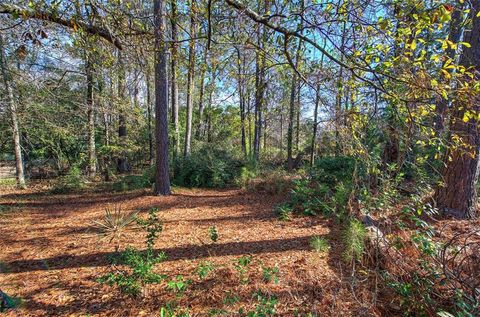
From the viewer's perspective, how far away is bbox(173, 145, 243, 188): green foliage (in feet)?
27.3

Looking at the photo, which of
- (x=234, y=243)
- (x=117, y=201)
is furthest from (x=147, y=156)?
(x=234, y=243)

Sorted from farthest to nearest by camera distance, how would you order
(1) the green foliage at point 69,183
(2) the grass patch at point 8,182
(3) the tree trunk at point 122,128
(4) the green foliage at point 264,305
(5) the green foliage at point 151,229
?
(2) the grass patch at point 8,182
(1) the green foliage at point 69,183
(3) the tree trunk at point 122,128
(5) the green foliage at point 151,229
(4) the green foliage at point 264,305

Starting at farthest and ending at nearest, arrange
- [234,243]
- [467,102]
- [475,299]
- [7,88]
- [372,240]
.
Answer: [7,88] → [234,243] → [372,240] → [475,299] → [467,102]

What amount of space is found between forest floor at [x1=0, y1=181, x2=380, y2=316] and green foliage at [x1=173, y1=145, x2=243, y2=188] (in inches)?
105

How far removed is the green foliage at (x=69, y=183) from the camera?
824cm

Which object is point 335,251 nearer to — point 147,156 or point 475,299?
point 475,299

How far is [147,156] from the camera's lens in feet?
50.1

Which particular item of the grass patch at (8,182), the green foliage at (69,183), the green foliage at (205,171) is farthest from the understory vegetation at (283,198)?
the grass patch at (8,182)

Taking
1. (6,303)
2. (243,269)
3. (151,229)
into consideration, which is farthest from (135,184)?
(243,269)

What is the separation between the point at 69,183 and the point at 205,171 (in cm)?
459

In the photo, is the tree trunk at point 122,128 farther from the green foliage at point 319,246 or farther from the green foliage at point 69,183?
the green foliage at point 319,246

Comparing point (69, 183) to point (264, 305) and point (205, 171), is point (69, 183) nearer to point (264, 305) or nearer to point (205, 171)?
point (205, 171)

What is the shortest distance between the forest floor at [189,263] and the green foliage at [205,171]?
8.79 feet

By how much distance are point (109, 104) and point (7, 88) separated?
2.73 m
